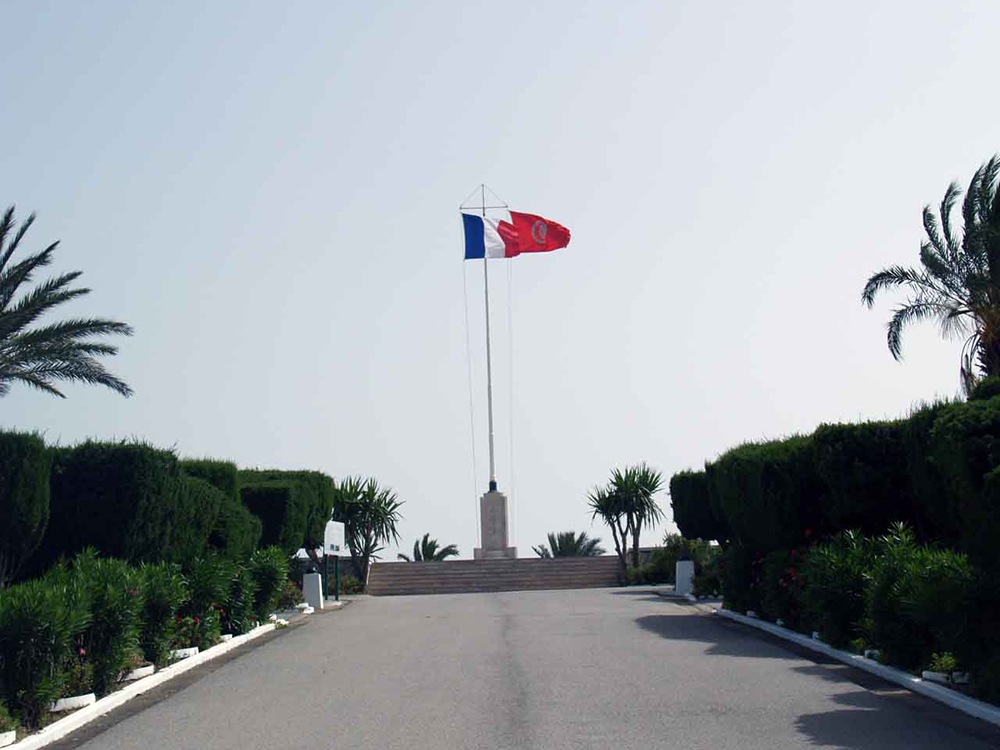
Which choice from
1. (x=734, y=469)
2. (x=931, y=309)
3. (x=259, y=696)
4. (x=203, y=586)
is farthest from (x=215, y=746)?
(x=931, y=309)

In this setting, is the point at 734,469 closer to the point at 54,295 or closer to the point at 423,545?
the point at 54,295

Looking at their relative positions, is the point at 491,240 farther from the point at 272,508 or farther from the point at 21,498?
the point at 21,498

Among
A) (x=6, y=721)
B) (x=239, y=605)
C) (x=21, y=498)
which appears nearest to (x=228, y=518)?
(x=239, y=605)

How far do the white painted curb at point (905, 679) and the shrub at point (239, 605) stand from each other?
29.3ft

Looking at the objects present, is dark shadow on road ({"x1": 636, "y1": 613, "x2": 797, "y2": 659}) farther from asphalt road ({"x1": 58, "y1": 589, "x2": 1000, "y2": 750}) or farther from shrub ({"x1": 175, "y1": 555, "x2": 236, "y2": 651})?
shrub ({"x1": 175, "y1": 555, "x2": 236, "y2": 651})

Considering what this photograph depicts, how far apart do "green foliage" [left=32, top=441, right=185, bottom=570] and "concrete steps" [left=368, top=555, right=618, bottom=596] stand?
2384cm

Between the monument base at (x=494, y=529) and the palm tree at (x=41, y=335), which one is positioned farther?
the monument base at (x=494, y=529)

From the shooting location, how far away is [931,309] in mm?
28797

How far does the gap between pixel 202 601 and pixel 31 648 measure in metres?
7.58

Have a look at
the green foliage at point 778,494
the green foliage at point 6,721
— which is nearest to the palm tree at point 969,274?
the green foliage at point 778,494

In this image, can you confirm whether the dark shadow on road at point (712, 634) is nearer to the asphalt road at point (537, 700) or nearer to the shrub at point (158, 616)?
the asphalt road at point (537, 700)

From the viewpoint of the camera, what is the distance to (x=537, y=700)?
1280 cm

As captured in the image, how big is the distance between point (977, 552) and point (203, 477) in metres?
18.5

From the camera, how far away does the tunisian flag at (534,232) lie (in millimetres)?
49312
